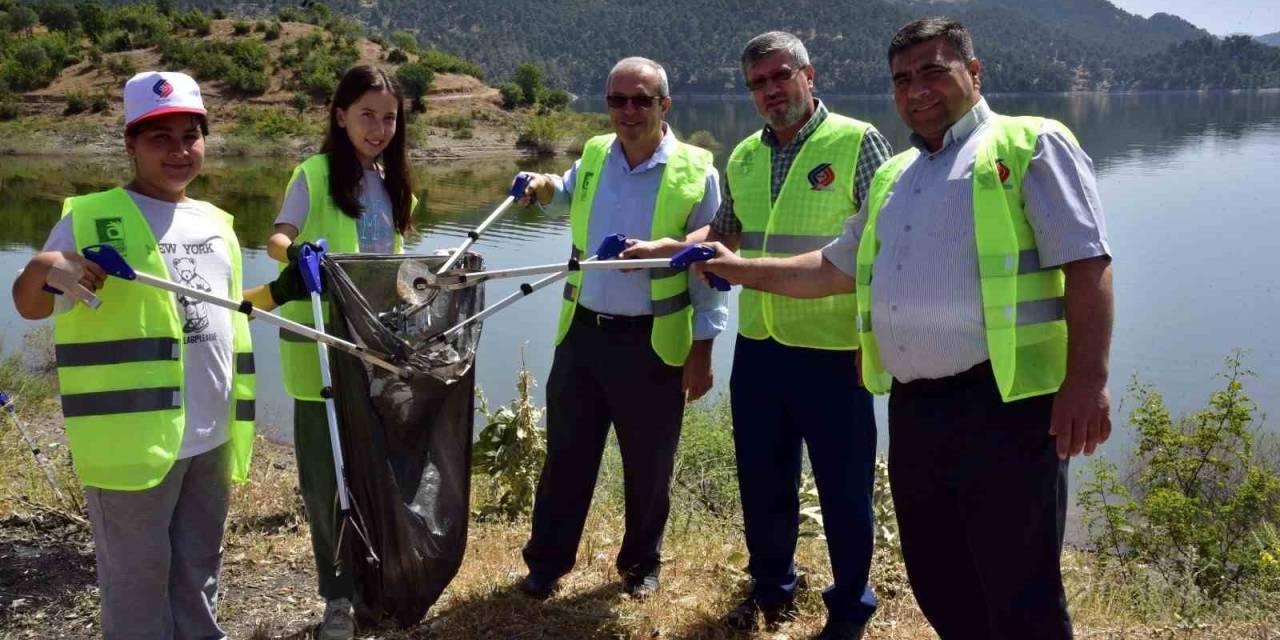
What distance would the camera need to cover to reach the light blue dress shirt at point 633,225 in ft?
13.4

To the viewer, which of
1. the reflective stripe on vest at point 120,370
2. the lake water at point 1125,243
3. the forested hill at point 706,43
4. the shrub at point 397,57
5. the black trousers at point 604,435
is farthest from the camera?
the forested hill at point 706,43

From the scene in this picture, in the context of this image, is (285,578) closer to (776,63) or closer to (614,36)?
(776,63)

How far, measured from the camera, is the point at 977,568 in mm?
2971

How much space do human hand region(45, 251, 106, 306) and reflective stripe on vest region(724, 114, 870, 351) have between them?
2070 millimetres

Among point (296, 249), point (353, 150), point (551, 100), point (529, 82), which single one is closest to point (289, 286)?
point (296, 249)

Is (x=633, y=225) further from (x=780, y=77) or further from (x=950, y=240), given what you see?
(x=950, y=240)

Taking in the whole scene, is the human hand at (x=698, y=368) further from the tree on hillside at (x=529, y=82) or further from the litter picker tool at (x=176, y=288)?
the tree on hillside at (x=529, y=82)

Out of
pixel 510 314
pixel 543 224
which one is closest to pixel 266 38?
pixel 543 224

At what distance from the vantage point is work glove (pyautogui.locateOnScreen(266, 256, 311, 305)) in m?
3.66

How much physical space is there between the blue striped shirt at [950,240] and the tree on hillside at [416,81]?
46.9 metres

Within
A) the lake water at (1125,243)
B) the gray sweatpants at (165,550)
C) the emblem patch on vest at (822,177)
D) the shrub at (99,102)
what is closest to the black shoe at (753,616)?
the emblem patch on vest at (822,177)

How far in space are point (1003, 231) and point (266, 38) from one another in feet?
184

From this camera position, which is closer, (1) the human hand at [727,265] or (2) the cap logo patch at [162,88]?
(2) the cap logo patch at [162,88]

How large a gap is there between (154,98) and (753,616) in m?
2.62
